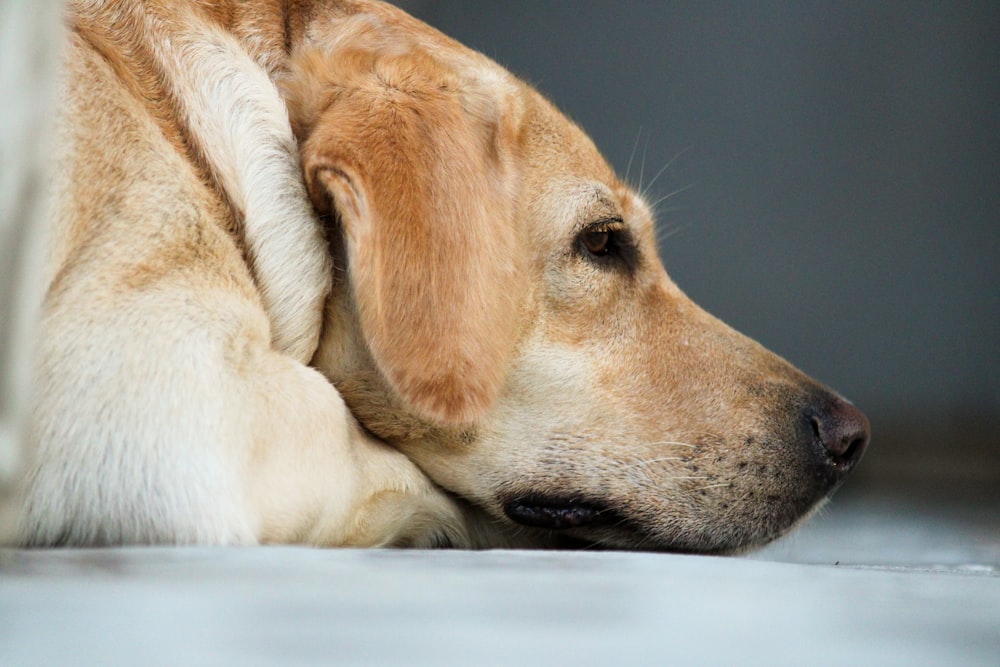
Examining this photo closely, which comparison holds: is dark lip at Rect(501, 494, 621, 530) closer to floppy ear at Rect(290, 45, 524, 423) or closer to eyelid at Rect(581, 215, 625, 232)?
floppy ear at Rect(290, 45, 524, 423)

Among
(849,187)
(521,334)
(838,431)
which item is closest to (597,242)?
(521,334)

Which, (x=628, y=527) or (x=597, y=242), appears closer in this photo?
(x=628, y=527)

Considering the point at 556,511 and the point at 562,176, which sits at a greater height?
the point at 562,176

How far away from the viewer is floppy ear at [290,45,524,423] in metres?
1.27

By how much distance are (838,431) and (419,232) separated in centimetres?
76

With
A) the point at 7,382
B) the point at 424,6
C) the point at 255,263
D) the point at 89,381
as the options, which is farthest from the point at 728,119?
the point at 7,382

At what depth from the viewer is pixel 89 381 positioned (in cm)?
107

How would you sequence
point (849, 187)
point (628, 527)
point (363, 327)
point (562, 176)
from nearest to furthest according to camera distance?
point (363, 327), point (628, 527), point (562, 176), point (849, 187)

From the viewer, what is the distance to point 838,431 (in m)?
1.58

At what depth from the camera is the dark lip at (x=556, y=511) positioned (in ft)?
4.92

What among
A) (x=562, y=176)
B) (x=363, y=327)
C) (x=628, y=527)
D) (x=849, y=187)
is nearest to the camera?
(x=363, y=327)

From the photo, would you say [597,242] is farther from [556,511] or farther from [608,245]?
[556,511]

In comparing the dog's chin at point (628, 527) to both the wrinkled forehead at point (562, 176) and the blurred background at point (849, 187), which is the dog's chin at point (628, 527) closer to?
the wrinkled forehead at point (562, 176)

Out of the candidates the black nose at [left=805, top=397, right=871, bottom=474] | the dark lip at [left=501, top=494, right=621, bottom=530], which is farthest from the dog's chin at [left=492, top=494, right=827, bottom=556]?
the black nose at [left=805, top=397, right=871, bottom=474]
